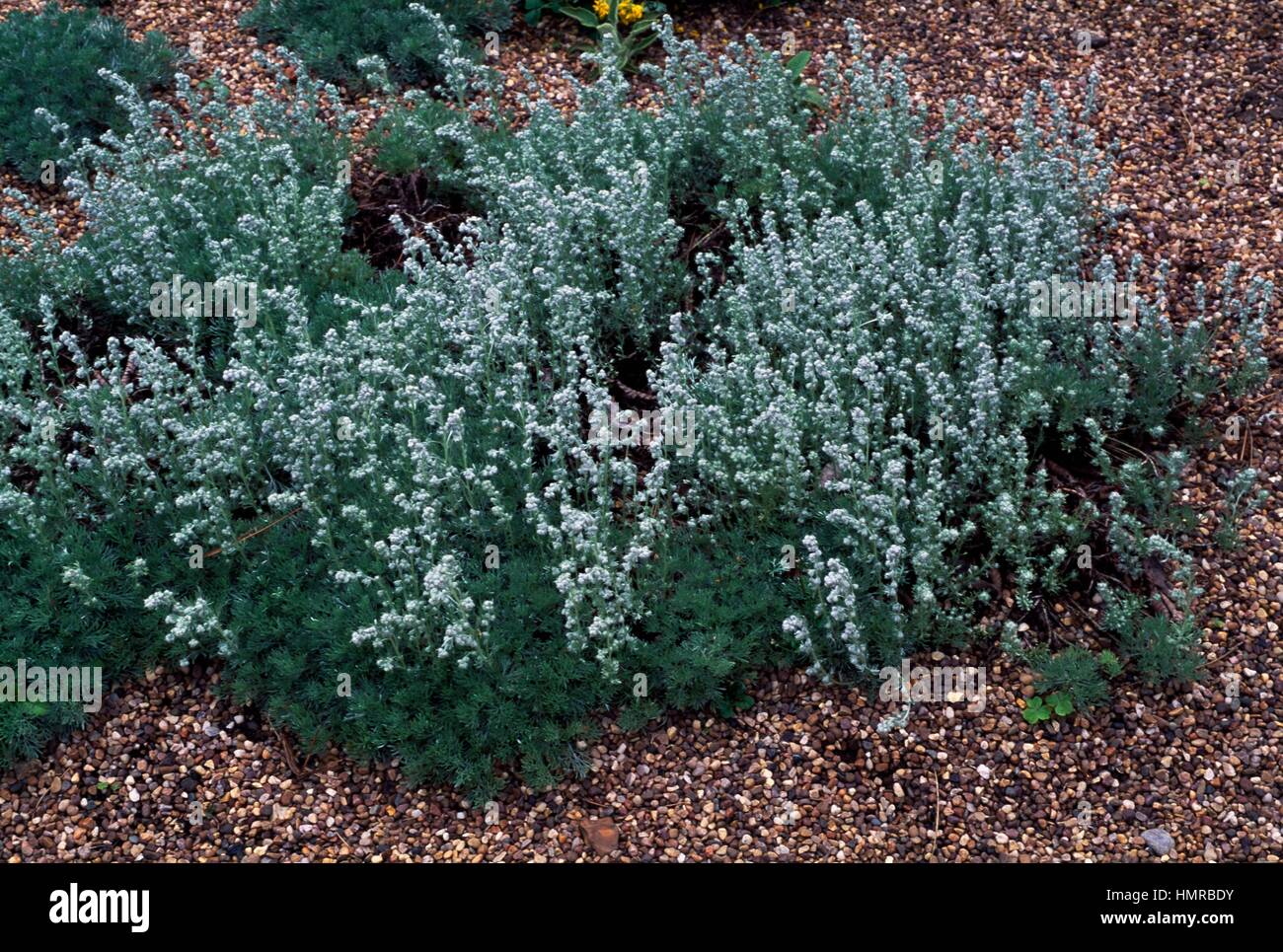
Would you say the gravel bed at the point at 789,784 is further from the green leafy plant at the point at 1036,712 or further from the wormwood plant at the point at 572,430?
the wormwood plant at the point at 572,430

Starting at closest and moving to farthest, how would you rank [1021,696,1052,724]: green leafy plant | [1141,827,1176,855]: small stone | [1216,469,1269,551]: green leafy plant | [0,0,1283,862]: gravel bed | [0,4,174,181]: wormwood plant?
[1141,827,1176,855]: small stone → [0,0,1283,862]: gravel bed → [1021,696,1052,724]: green leafy plant → [1216,469,1269,551]: green leafy plant → [0,4,174,181]: wormwood plant

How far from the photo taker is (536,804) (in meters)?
4.65

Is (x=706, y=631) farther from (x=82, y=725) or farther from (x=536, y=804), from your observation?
(x=82, y=725)

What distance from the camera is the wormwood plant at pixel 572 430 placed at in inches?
→ 189

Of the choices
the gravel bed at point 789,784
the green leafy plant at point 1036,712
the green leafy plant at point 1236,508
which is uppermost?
the green leafy plant at point 1236,508

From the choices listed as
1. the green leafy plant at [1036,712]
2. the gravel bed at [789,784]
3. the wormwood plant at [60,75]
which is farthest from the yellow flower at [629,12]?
the green leafy plant at [1036,712]

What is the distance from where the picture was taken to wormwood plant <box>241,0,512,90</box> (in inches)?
305

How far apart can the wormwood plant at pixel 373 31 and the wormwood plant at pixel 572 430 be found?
4.17ft

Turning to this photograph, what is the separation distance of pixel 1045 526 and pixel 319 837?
2789 millimetres

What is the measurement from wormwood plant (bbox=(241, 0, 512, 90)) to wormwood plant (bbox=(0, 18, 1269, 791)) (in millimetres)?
1270

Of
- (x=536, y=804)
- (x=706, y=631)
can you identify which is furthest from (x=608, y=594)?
(x=536, y=804)

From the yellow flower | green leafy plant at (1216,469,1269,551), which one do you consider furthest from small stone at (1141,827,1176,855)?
the yellow flower

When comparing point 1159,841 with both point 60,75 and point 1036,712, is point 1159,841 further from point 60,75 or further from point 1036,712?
point 60,75

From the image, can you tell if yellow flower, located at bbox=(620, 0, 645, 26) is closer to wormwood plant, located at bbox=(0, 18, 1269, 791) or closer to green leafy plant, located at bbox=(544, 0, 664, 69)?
green leafy plant, located at bbox=(544, 0, 664, 69)
